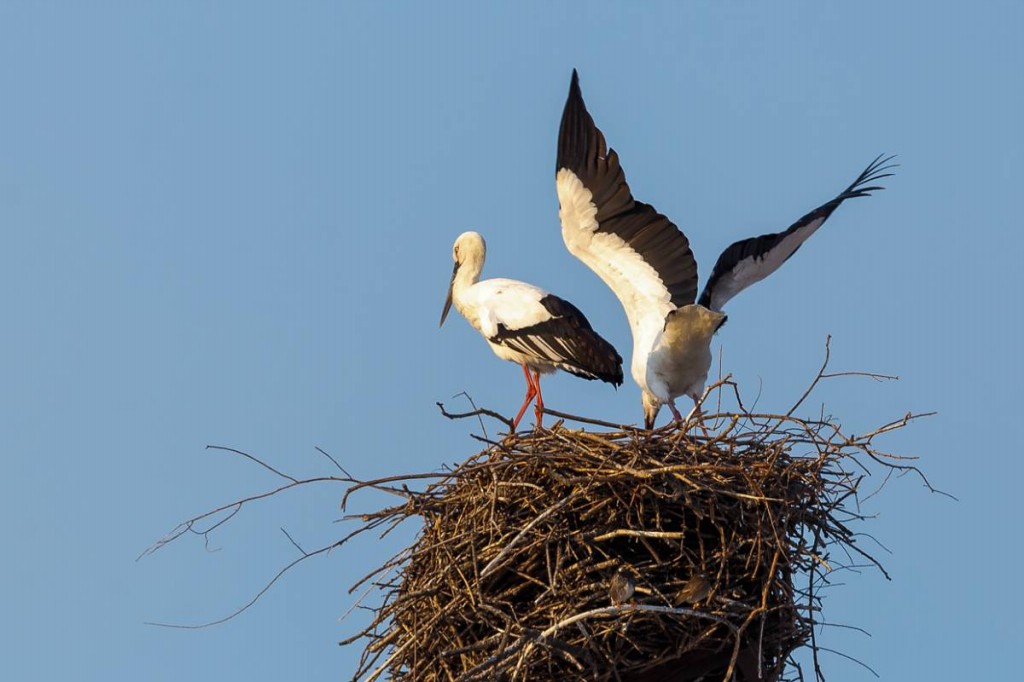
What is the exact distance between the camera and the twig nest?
7164mm

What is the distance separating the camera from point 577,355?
9906 mm

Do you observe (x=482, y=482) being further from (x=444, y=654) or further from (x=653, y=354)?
(x=653, y=354)

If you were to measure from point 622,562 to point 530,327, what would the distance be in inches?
116

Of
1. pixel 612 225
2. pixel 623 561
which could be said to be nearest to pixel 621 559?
pixel 623 561

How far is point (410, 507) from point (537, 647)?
1151 mm

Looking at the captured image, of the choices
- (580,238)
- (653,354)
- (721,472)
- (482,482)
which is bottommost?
(721,472)

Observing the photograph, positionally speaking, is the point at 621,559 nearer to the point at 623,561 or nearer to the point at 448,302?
the point at 623,561

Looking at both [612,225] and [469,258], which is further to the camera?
[469,258]

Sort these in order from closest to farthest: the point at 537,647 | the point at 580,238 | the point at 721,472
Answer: the point at 537,647 < the point at 721,472 < the point at 580,238

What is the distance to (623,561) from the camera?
7.36 m

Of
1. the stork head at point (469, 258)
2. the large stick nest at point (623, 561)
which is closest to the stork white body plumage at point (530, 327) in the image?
the stork head at point (469, 258)

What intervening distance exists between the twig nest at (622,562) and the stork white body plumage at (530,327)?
209cm

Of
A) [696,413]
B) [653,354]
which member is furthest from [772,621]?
[653,354]

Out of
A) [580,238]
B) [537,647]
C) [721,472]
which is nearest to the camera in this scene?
[537,647]
